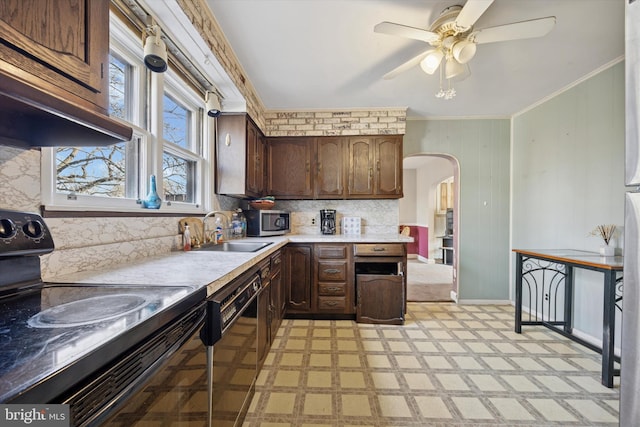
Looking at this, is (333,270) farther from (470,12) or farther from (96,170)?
(470,12)

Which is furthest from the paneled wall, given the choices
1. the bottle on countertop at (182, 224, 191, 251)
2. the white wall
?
the bottle on countertop at (182, 224, 191, 251)

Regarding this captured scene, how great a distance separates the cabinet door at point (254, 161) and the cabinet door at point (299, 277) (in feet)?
2.57

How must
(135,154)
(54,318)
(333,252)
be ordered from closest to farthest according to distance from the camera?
(54,318) < (135,154) < (333,252)

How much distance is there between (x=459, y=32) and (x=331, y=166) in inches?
76.4

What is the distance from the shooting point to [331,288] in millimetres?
2861

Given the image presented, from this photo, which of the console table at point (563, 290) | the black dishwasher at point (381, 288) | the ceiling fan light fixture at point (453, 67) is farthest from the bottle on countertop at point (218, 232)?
the console table at point (563, 290)

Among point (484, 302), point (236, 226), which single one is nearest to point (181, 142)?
point (236, 226)

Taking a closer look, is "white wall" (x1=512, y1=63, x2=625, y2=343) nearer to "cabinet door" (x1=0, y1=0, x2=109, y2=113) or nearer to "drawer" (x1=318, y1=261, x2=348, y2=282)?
"drawer" (x1=318, y1=261, x2=348, y2=282)

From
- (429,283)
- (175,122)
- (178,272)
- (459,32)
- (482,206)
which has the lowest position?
(429,283)

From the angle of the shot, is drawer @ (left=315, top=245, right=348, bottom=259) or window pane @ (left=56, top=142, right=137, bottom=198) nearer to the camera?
window pane @ (left=56, top=142, right=137, bottom=198)

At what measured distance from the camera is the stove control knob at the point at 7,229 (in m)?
0.80

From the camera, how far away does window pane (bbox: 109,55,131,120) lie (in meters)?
1.48

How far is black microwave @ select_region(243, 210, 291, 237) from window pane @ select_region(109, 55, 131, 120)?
5.18 ft

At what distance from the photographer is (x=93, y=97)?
0.83 meters
